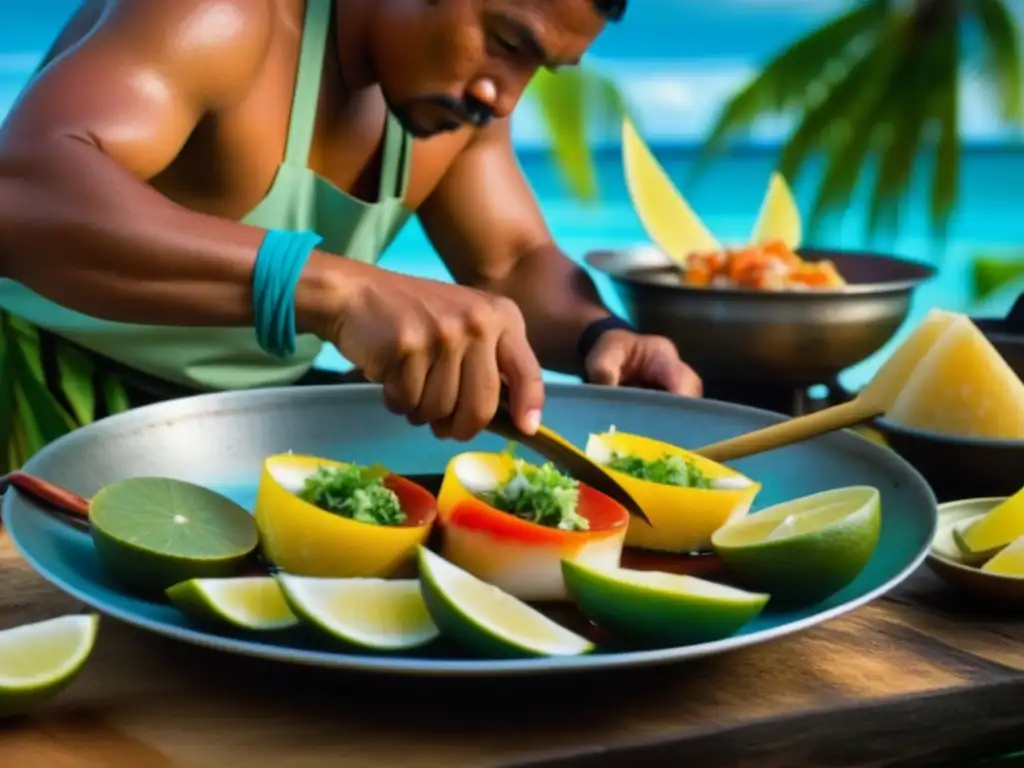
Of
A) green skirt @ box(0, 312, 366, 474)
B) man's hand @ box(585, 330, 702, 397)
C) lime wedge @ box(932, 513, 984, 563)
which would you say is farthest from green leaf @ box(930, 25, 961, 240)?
lime wedge @ box(932, 513, 984, 563)

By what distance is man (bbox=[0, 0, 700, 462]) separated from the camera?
0.99m

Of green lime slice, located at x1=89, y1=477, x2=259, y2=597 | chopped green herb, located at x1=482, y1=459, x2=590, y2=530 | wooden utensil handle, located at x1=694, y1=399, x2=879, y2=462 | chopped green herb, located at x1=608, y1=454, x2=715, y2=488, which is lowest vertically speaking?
green lime slice, located at x1=89, y1=477, x2=259, y2=597

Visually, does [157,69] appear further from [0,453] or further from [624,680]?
[624,680]

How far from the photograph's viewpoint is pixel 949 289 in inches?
460

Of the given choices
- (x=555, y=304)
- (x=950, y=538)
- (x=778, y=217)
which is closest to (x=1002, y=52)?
(x=778, y=217)

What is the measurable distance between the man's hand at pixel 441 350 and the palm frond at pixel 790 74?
191 inches

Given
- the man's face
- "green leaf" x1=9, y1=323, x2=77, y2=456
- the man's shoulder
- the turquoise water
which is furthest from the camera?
the turquoise water

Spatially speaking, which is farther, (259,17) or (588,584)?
(259,17)

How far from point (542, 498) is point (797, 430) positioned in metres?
0.25

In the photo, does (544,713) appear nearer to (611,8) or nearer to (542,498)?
(542,498)

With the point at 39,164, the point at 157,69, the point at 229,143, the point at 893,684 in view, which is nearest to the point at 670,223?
the point at 229,143

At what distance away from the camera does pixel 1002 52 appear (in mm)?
5645

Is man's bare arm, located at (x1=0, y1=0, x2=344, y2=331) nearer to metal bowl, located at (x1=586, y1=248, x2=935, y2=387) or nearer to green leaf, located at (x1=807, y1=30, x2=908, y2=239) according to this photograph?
metal bowl, located at (x1=586, y1=248, x2=935, y2=387)

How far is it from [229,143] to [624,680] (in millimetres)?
928
